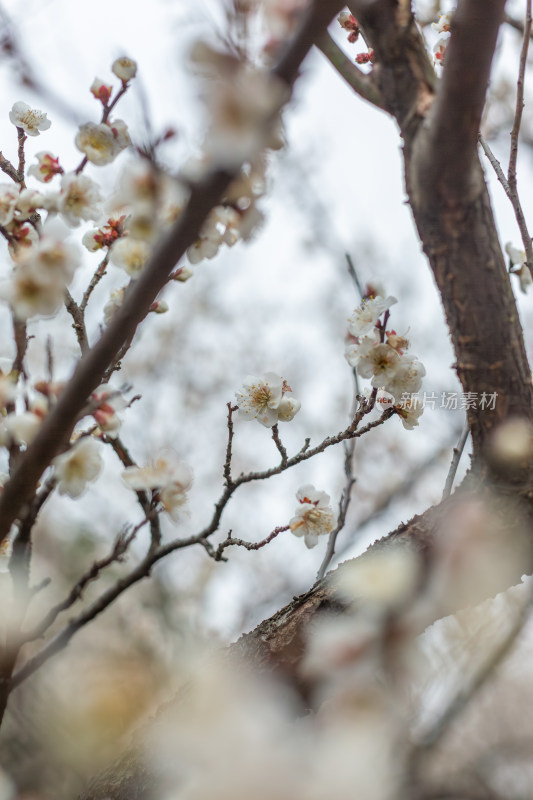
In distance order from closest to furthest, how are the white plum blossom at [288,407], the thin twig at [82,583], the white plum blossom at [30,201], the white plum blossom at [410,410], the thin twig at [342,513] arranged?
1. the thin twig at [82,583]
2. the white plum blossom at [30,201]
3. the white plum blossom at [410,410]
4. the white plum blossom at [288,407]
5. the thin twig at [342,513]

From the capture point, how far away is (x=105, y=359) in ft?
2.20

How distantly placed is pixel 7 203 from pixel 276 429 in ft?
1.93

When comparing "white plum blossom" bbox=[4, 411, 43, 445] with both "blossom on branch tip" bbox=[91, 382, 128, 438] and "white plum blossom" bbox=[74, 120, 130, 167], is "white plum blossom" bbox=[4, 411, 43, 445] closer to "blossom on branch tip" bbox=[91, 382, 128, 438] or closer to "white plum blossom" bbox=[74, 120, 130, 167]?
→ "blossom on branch tip" bbox=[91, 382, 128, 438]

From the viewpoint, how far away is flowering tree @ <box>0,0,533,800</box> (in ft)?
1.91

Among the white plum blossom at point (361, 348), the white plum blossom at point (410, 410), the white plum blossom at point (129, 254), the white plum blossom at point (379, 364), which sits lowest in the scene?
the white plum blossom at point (410, 410)

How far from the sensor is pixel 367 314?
39.2 inches

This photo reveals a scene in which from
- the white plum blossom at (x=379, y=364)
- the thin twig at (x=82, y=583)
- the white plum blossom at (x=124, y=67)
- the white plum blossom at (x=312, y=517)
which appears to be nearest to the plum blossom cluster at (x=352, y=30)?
the white plum blossom at (x=124, y=67)

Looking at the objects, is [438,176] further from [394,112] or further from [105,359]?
[105,359]

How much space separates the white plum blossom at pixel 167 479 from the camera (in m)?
0.79

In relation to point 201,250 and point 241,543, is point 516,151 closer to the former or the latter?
point 201,250

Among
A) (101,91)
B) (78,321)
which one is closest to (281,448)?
(78,321)

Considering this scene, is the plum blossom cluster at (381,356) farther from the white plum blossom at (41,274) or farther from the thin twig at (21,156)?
the thin twig at (21,156)

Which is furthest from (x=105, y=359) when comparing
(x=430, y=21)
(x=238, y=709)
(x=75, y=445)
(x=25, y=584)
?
(x=430, y=21)

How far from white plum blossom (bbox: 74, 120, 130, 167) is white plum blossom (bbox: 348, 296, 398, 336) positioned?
47cm
